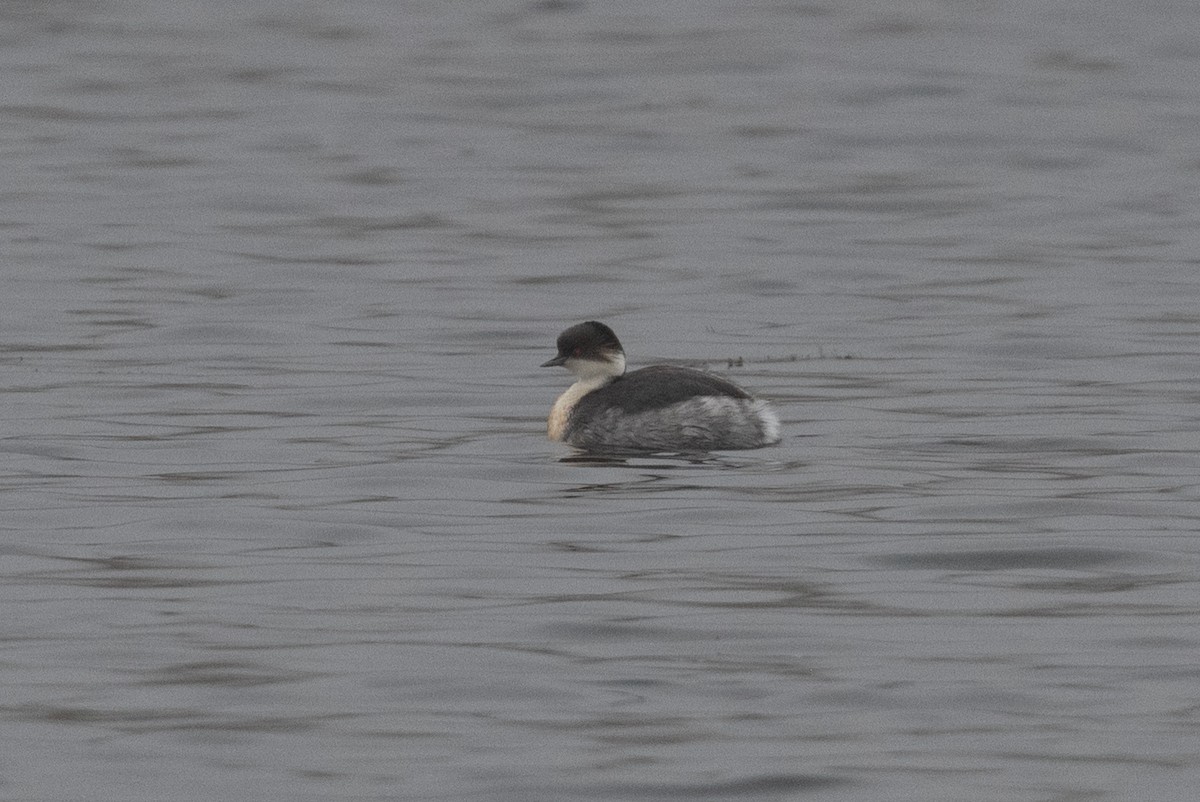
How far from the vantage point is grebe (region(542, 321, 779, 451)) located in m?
14.3

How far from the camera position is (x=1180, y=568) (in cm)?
1131

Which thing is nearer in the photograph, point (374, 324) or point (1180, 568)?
point (1180, 568)

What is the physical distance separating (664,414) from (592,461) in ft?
1.40

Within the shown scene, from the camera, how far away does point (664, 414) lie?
14.5 m

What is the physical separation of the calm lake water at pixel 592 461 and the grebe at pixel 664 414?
0.25 m

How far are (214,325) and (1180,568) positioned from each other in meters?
9.91

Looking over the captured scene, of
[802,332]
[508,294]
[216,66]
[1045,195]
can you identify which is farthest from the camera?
[216,66]

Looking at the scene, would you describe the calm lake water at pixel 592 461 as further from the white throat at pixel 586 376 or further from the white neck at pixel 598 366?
the white neck at pixel 598 366

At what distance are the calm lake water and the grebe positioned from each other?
0.25 metres

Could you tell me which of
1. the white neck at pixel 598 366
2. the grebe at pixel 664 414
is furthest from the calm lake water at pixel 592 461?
the white neck at pixel 598 366

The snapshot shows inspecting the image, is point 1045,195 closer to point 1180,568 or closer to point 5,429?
point 5,429

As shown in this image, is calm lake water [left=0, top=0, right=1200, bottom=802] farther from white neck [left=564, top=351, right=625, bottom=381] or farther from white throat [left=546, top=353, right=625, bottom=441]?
white neck [left=564, top=351, right=625, bottom=381]

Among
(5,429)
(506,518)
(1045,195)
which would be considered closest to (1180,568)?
(506,518)

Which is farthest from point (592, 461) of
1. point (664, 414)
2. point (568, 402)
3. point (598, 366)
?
point (598, 366)
